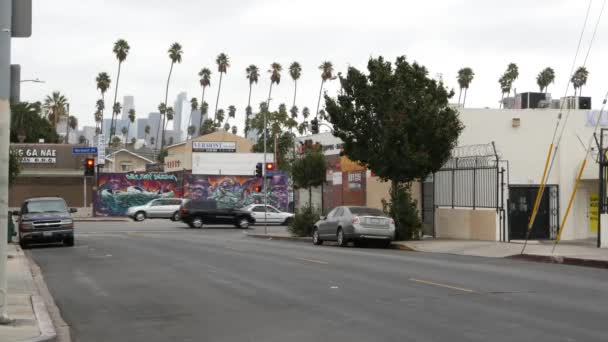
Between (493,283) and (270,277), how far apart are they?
14.6 ft

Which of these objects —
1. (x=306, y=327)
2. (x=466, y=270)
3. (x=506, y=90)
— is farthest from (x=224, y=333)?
(x=506, y=90)

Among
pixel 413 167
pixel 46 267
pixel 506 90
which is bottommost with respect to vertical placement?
pixel 46 267

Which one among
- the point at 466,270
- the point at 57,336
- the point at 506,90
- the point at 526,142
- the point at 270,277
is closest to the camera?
the point at 57,336

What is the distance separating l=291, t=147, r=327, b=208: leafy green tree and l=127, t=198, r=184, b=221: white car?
1741 cm

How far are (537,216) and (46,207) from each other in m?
18.5

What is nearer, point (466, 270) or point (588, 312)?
point (588, 312)

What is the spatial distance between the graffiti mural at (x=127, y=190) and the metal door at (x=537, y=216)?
44496mm

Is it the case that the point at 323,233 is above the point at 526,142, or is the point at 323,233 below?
below

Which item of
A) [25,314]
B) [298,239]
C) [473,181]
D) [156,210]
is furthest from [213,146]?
[25,314]

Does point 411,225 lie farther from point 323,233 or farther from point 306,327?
point 306,327

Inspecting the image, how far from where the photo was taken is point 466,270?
18.2m

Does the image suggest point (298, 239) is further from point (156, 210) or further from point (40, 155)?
point (40, 155)

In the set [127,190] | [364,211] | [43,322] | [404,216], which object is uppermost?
[127,190]

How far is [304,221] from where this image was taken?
38.4 metres
